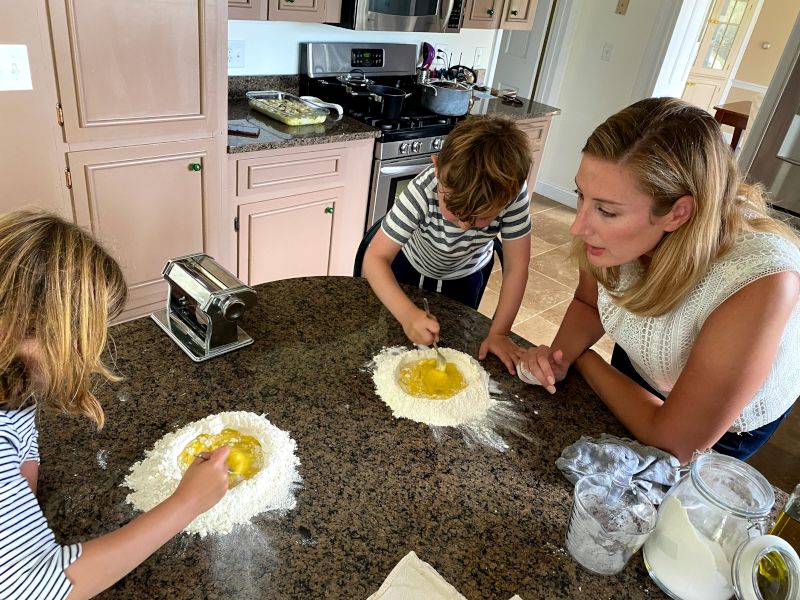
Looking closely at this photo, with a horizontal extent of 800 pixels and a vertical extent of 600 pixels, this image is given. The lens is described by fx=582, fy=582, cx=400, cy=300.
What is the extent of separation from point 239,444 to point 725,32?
7.21 metres

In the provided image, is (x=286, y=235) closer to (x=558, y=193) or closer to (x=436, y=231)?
(x=436, y=231)

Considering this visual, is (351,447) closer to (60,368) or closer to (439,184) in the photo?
(60,368)

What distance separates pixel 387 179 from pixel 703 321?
1.91 m

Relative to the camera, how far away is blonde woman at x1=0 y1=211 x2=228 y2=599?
628mm

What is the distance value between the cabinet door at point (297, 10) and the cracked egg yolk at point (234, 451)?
1994 mm

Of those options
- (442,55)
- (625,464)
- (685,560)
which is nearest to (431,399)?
(625,464)

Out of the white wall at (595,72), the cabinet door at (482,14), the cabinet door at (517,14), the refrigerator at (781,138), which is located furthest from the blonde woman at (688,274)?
the white wall at (595,72)

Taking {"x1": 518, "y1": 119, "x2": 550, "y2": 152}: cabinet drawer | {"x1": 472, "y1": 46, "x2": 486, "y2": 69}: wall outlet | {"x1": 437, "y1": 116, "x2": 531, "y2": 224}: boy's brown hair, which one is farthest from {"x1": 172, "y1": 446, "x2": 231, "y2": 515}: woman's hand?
{"x1": 472, "y1": 46, "x2": 486, "y2": 69}: wall outlet

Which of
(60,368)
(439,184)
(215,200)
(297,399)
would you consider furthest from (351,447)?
(215,200)

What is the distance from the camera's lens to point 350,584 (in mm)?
706

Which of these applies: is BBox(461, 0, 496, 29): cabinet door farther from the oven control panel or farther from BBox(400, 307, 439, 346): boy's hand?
BBox(400, 307, 439, 346): boy's hand

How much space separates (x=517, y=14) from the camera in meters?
3.41

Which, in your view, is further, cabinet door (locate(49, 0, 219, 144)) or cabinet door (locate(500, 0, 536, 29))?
cabinet door (locate(500, 0, 536, 29))

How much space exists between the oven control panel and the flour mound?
232 cm
